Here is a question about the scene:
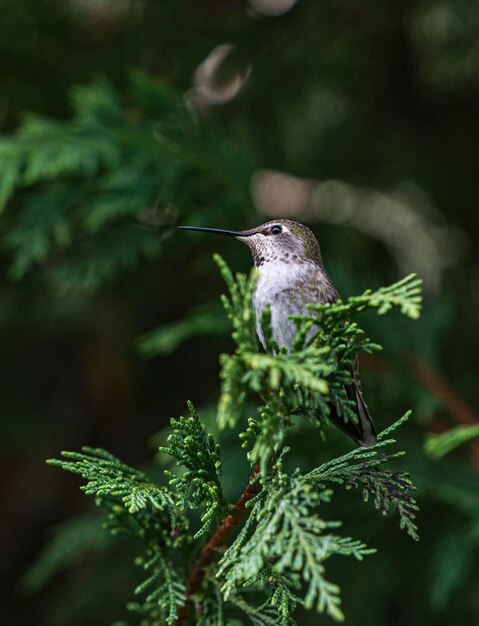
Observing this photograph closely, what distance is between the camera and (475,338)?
12.0ft

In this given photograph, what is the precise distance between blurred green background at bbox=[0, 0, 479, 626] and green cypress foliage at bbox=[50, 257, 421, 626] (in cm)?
140

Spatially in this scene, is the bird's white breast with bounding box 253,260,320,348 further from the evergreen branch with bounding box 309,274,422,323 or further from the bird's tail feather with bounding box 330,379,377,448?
the evergreen branch with bounding box 309,274,422,323

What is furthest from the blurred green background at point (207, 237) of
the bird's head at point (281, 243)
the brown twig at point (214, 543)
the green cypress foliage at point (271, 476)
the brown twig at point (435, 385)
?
the green cypress foliage at point (271, 476)

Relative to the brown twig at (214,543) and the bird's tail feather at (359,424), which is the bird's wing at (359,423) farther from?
the brown twig at (214,543)

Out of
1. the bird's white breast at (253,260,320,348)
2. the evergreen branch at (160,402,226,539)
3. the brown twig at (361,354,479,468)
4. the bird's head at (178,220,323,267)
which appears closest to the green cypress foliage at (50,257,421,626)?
the evergreen branch at (160,402,226,539)

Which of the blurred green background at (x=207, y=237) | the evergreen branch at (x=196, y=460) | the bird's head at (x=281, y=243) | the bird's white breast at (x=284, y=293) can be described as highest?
the blurred green background at (x=207, y=237)

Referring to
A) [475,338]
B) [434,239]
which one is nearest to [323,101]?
[434,239]

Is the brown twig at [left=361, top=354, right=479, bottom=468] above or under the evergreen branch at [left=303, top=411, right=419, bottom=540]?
above

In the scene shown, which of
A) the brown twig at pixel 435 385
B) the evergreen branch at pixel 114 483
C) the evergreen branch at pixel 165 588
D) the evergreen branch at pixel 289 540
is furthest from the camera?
the brown twig at pixel 435 385

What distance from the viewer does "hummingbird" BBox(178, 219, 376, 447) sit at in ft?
4.33

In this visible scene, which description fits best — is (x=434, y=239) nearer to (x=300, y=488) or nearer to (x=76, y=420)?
(x=76, y=420)

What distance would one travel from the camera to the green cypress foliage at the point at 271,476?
3.12 ft

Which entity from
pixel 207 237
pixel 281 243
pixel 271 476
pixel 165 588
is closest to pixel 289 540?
pixel 271 476

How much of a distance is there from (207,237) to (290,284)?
1.23 meters
